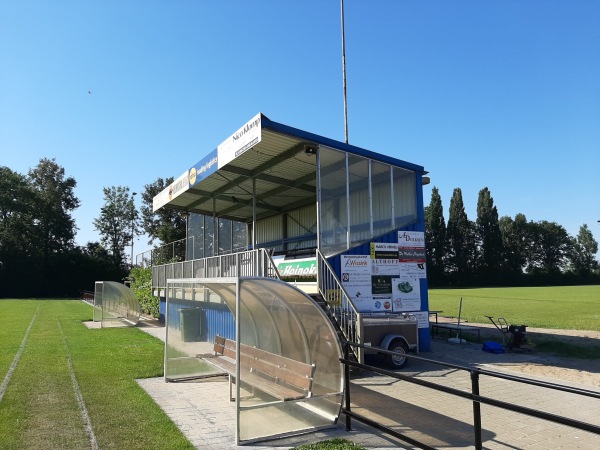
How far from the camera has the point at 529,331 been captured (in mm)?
17844

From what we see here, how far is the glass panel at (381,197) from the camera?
13492 millimetres

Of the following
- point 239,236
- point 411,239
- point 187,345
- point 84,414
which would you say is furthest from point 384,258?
point 239,236

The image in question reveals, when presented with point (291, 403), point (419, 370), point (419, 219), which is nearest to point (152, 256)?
point (419, 219)

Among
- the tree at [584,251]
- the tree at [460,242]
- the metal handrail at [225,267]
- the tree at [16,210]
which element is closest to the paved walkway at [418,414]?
the metal handrail at [225,267]

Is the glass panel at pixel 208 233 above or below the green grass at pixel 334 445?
above

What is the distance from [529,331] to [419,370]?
9247 mm

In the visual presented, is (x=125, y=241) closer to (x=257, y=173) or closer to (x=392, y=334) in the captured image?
(x=257, y=173)

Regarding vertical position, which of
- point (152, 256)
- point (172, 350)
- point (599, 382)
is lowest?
point (599, 382)

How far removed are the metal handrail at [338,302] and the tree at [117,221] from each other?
68792 mm

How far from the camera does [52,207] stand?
218 feet

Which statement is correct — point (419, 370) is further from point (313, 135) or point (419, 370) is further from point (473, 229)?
point (473, 229)

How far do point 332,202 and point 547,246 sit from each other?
94904 mm

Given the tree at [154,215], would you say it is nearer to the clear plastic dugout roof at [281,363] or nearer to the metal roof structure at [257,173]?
the metal roof structure at [257,173]

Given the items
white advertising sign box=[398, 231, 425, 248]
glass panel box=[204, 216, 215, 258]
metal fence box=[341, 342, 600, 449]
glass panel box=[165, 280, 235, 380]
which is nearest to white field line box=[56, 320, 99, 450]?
glass panel box=[165, 280, 235, 380]
